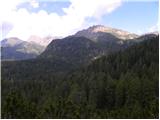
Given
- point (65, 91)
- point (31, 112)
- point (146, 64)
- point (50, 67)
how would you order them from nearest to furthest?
1. point (31, 112)
2. point (65, 91)
3. point (146, 64)
4. point (50, 67)

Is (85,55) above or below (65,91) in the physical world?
above

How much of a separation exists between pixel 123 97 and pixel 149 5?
141 ft

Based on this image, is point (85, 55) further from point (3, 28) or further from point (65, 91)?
point (3, 28)

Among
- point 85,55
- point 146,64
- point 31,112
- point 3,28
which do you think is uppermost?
point 85,55

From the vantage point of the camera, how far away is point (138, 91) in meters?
45.6

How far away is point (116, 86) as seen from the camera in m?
51.8

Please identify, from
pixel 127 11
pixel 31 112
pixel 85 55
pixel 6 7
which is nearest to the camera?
pixel 6 7

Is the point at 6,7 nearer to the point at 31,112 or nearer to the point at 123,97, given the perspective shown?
the point at 31,112

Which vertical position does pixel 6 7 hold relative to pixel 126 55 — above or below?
below

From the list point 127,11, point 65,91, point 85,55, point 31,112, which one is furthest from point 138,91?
point 85,55

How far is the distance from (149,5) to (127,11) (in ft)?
2.07

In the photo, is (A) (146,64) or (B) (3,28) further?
(A) (146,64)

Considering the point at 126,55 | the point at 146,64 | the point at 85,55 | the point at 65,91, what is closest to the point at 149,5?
the point at 65,91

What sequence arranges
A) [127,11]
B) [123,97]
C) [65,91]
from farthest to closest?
1. [65,91]
2. [123,97]
3. [127,11]
